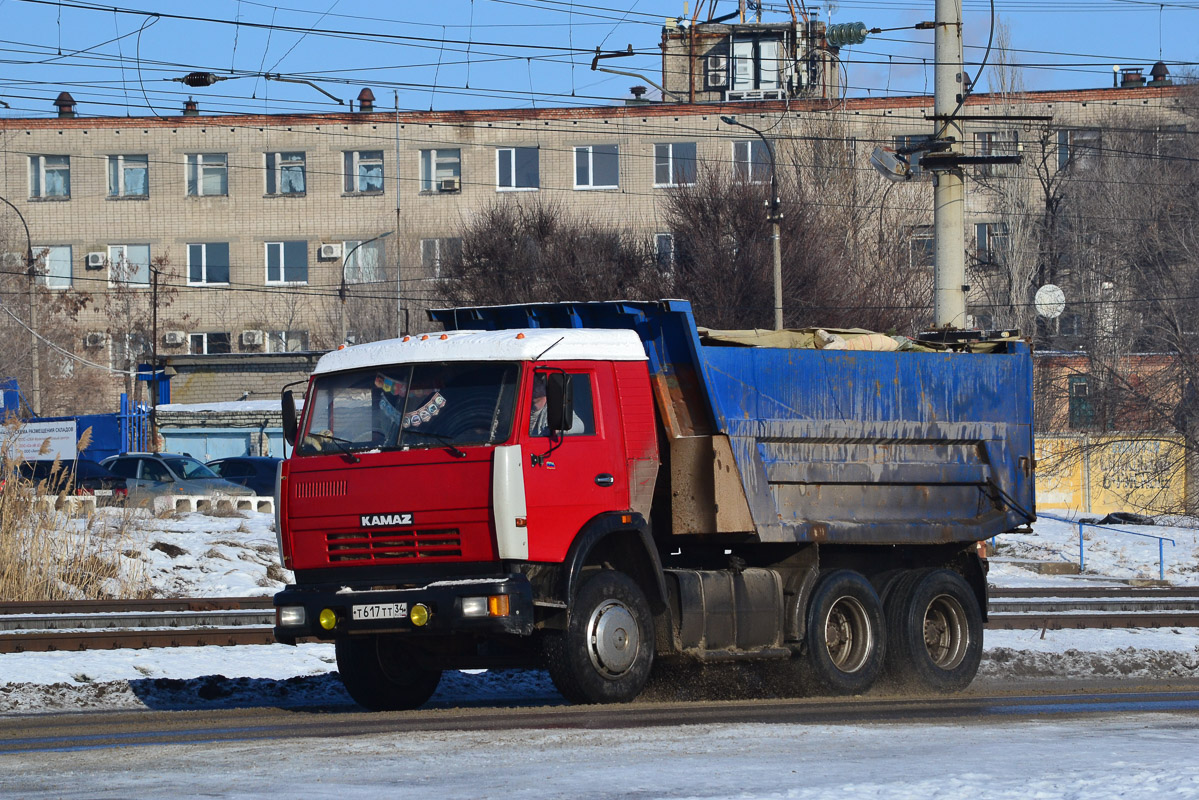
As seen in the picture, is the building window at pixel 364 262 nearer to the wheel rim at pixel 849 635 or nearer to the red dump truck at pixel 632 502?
the red dump truck at pixel 632 502

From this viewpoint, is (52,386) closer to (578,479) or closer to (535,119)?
(535,119)

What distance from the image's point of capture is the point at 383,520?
409 inches

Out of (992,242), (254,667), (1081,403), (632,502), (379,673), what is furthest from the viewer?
(992,242)

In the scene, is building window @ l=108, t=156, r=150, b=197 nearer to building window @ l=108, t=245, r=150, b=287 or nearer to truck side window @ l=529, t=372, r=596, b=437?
building window @ l=108, t=245, r=150, b=287

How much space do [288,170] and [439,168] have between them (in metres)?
6.51

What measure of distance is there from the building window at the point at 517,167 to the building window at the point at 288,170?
8.32 metres

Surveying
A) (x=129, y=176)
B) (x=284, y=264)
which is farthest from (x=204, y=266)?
(x=129, y=176)

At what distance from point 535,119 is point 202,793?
55740 mm

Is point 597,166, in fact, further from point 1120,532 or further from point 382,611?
point 382,611

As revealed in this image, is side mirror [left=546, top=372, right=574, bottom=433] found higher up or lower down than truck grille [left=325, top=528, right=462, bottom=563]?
higher up

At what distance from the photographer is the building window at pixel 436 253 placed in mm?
53797

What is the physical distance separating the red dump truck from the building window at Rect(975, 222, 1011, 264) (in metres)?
43.5

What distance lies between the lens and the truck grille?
33.6ft

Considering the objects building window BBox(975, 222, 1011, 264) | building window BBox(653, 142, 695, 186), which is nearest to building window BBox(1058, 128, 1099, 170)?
building window BBox(975, 222, 1011, 264)
